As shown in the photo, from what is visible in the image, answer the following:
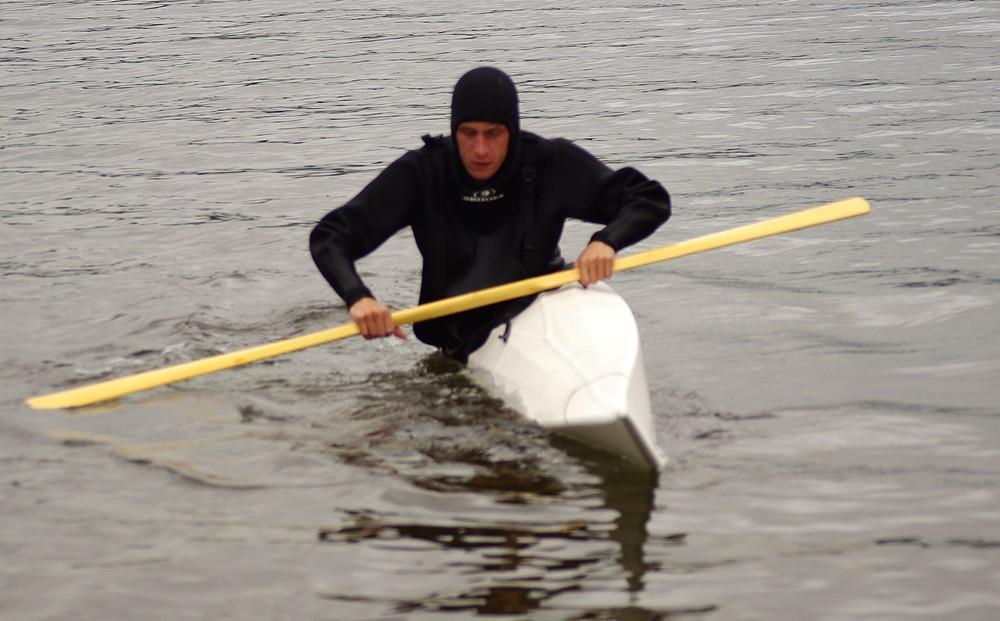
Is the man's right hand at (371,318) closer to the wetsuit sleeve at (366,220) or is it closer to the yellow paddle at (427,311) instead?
the yellow paddle at (427,311)

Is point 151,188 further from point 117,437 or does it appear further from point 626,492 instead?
point 626,492

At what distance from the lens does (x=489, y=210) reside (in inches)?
246

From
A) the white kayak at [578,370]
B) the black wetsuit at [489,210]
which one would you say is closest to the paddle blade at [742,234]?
the black wetsuit at [489,210]

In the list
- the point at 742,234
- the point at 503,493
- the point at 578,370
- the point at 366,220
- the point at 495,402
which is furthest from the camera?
the point at 742,234

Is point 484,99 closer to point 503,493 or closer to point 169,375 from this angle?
point 503,493

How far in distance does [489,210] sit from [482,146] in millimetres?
346

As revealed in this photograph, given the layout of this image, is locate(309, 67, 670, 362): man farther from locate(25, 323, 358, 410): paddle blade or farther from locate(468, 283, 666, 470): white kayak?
locate(25, 323, 358, 410): paddle blade

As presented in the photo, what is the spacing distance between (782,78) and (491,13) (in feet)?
25.2

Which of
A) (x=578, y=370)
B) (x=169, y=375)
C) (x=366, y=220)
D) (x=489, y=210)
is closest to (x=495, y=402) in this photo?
(x=578, y=370)

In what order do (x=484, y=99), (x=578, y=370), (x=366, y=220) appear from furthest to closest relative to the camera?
(x=366, y=220), (x=484, y=99), (x=578, y=370)

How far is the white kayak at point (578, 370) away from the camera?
5.33 meters

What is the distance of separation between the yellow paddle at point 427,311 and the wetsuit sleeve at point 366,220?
300mm

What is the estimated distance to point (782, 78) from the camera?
592 inches

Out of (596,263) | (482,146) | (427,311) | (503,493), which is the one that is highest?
(482,146)
